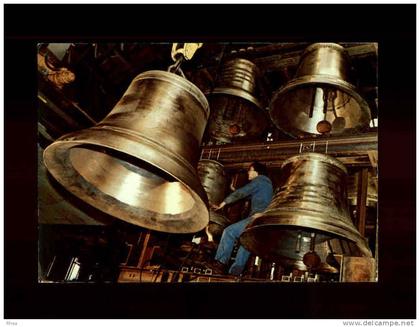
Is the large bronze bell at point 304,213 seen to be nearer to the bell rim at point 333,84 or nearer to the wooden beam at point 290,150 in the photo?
the wooden beam at point 290,150

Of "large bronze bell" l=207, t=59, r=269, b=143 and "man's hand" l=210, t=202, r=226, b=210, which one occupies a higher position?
"large bronze bell" l=207, t=59, r=269, b=143

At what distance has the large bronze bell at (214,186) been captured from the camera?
7.67 ft

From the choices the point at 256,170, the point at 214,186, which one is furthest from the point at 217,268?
the point at 256,170

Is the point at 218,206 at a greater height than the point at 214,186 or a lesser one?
lesser

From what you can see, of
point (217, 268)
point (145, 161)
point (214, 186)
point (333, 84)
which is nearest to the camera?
point (145, 161)

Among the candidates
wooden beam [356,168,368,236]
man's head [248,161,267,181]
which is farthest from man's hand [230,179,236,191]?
wooden beam [356,168,368,236]

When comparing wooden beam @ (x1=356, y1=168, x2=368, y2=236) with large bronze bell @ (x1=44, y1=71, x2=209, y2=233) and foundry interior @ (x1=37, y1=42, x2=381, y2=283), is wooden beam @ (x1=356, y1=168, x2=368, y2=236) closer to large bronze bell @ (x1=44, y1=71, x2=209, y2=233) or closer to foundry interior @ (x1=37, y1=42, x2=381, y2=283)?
foundry interior @ (x1=37, y1=42, x2=381, y2=283)

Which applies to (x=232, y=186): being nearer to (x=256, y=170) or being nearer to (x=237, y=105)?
(x=256, y=170)

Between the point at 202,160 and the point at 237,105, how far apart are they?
484 millimetres

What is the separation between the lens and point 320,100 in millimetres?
2482

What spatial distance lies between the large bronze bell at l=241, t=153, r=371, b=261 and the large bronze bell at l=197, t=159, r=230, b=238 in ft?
0.77

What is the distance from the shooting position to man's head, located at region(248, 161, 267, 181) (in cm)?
238

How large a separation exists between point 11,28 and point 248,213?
61.0 inches

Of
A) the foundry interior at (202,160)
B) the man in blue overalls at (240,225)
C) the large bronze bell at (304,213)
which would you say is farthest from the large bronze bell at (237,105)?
the large bronze bell at (304,213)
